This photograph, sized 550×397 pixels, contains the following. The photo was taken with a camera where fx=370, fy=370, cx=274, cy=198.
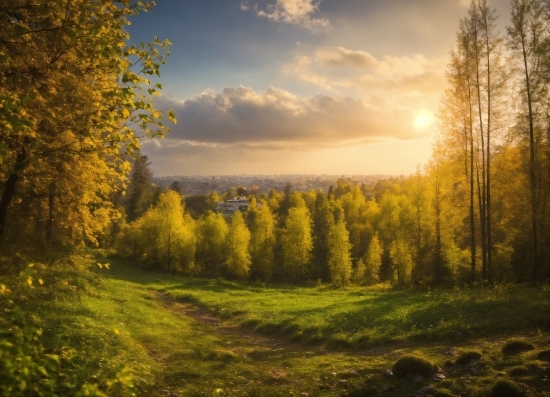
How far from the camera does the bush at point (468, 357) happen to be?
1215cm

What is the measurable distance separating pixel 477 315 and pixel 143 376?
15.7 metres

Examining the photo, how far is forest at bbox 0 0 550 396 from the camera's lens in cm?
678

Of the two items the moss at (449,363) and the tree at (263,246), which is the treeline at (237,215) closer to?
the tree at (263,246)

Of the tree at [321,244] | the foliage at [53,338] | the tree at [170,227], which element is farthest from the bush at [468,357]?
the tree at [170,227]

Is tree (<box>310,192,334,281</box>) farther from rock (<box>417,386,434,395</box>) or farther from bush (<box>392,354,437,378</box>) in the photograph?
rock (<box>417,386,434,395</box>)

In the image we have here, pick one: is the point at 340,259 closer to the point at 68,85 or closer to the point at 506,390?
the point at 506,390

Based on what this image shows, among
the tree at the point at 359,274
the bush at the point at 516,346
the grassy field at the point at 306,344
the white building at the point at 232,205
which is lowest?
the tree at the point at 359,274

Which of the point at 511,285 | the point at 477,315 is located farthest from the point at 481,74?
the point at 477,315

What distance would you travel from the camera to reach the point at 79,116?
8086 millimetres

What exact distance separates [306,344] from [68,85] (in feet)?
52.7

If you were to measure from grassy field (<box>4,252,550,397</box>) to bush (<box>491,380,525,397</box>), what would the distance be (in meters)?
0.05

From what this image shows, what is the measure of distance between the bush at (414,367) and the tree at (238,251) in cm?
4417

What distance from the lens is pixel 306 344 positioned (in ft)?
63.1

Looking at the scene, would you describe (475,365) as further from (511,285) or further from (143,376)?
(511,285)
